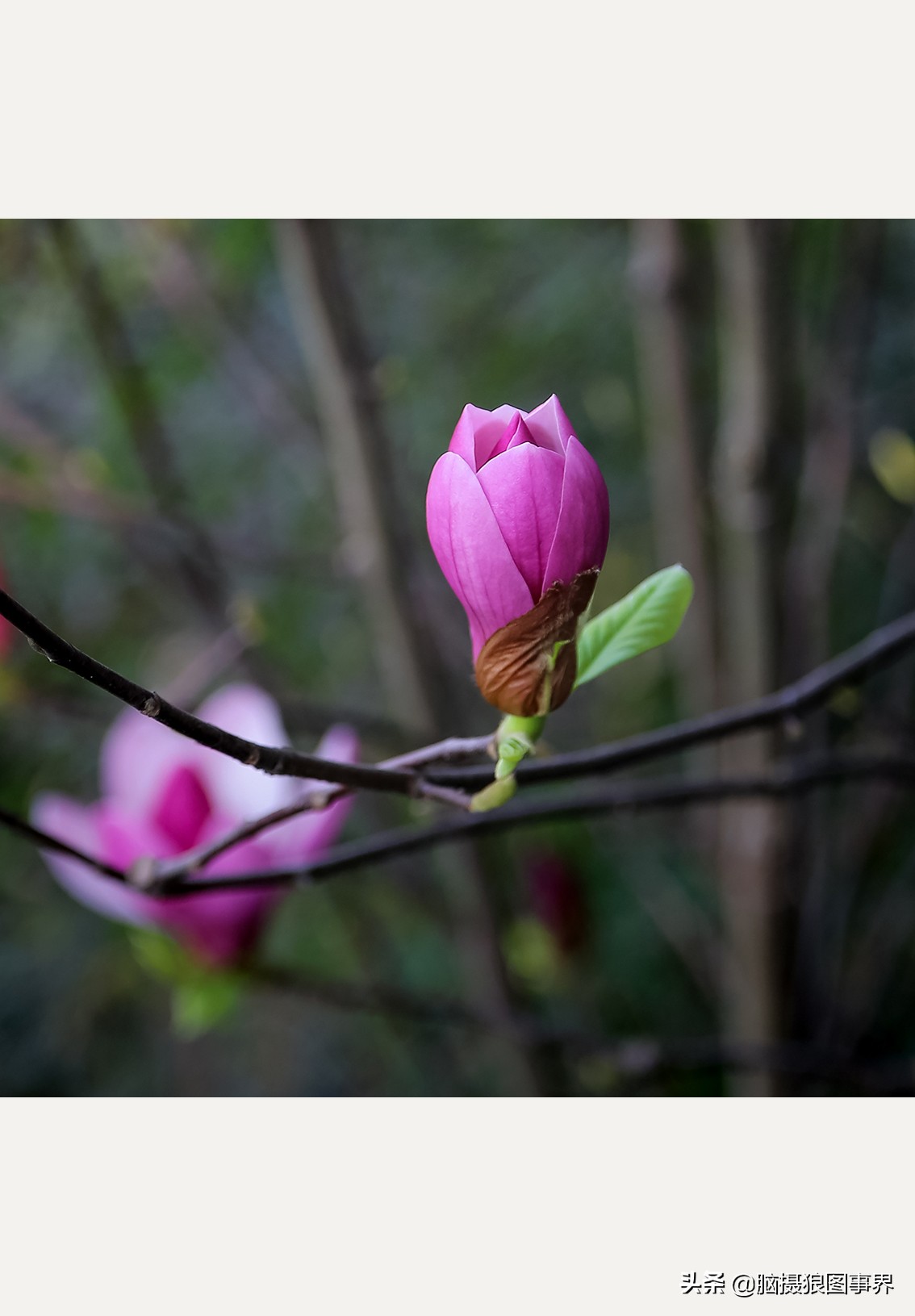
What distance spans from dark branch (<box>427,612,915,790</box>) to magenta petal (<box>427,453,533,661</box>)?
0.13ft

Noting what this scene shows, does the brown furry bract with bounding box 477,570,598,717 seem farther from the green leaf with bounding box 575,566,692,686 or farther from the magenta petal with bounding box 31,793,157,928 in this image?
the magenta petal with bounding box 31,793,157,928

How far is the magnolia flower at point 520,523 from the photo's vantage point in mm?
182

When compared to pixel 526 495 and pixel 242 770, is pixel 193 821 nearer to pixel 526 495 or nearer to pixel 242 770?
pixel 242 770

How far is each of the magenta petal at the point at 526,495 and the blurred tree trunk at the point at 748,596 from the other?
0.47 meters

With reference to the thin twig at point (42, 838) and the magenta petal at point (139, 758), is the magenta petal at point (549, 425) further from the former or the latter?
the magenta petal at point (139, 758)

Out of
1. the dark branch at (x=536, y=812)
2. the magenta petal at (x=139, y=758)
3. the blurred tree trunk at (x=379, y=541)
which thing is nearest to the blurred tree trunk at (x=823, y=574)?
the blurred tree trunk at (x=379, y=541)

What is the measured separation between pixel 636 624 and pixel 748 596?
0.50m

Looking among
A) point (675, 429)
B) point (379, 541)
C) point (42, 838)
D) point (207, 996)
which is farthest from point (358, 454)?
point (42, 838)

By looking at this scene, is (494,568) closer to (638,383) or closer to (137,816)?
(137,816)

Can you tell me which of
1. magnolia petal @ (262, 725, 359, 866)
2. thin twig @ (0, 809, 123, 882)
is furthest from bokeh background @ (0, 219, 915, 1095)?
thin twig @ (0, 809, 123, 882)

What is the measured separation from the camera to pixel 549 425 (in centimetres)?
19

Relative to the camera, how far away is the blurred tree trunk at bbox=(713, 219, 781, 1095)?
2.02 ft
